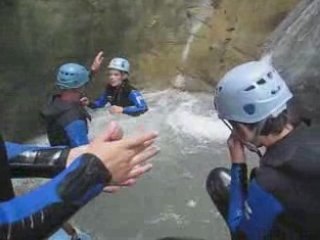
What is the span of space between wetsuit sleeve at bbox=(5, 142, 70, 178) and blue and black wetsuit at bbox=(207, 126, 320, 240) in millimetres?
693

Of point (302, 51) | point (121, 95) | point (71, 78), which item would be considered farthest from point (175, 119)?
point (71, 78)

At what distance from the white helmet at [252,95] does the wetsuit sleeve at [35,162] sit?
71 cm

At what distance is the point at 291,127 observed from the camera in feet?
8.06

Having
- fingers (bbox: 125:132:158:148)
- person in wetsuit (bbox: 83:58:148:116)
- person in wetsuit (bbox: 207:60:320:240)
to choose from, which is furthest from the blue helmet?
fingers (bbox: 125:132:158:148)

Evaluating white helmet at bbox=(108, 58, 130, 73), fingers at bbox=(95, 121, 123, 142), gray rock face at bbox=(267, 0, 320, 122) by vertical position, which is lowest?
white helmet at bbox=(108, 58, 130, 73)

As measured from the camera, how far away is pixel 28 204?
1.69 meters

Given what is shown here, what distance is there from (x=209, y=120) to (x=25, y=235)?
504 cm

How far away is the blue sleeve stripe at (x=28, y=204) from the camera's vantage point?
168cm

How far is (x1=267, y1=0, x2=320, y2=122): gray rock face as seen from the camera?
5.72 metres

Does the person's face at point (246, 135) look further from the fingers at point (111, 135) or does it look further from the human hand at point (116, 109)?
the human hand at point (116, 109)

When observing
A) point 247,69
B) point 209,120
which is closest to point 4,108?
point 209,120

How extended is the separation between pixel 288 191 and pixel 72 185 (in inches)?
33.9

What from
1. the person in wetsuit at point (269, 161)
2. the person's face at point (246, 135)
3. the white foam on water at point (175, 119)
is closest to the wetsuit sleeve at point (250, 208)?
the person in wetsuit at point (269, 161)

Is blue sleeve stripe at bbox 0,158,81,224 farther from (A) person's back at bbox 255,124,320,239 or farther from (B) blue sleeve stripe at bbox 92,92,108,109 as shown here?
(B) blue sleeve stripe at bbox 92,92,108,109
